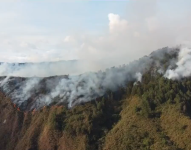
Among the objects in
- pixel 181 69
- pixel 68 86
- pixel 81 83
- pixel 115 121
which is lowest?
pixel 115 121

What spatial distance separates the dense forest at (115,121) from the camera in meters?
97.5

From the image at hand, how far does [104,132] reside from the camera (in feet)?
349

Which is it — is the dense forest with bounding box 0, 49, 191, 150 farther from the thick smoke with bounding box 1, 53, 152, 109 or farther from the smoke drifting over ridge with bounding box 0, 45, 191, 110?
the thick smoke with bounding box 1, 53, 152, 109

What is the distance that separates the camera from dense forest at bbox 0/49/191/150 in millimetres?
97500

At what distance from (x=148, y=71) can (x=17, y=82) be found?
6639 centimetres

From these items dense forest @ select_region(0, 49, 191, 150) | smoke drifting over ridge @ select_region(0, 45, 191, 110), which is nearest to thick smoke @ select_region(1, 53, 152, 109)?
smoke drifting over ridge @ select_region(0, 45, 191, 110)

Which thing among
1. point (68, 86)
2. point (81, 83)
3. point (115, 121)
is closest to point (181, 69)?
point (115, 121)

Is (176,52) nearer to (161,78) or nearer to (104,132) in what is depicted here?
(161,78)

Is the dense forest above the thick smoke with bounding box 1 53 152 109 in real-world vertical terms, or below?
below

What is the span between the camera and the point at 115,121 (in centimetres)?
11306

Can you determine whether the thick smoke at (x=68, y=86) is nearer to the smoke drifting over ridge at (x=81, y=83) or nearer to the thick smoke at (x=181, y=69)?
the smoke drifting over ridge at (x=81, y=83)

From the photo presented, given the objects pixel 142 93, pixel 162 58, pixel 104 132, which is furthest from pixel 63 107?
pixel 162 58

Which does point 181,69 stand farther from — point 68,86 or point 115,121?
point 68,86

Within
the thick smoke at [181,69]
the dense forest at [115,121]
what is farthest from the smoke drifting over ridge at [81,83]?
the dense forest at [115,121]
